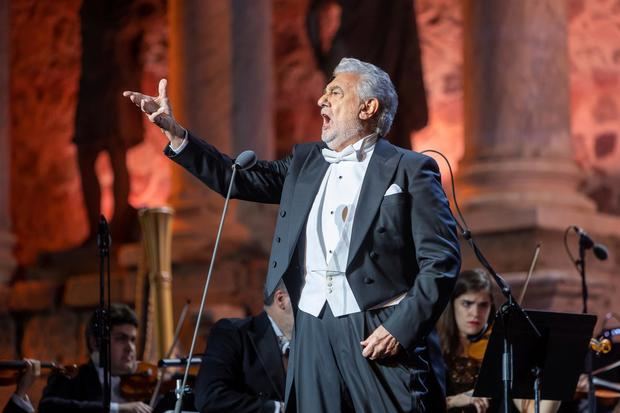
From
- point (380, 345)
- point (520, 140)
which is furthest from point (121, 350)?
point (520, 140)

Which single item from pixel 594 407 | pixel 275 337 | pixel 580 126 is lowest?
pixel 594 407

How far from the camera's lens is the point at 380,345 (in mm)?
4023

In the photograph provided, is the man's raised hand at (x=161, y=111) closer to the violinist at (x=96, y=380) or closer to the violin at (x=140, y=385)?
the violinist at (x=96, y=380)

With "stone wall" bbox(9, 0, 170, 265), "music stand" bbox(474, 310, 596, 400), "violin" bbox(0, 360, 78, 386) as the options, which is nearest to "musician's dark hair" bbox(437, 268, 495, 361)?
"music stand" bbox(474, 310, 596, 400)

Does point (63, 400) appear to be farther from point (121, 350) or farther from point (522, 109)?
point (522, 109)

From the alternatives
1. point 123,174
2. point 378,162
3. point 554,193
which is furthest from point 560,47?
point 378,162

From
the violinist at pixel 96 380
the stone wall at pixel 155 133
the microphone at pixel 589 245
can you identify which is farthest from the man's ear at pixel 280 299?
the stone wall at pixel 155 133

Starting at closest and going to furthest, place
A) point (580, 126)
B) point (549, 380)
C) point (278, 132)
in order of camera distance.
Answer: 1. point (549, 380)
2. point (580, 126)
3. point (278, 132)

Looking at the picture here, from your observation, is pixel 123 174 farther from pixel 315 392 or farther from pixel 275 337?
pixel 315 392

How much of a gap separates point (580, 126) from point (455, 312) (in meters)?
5.23

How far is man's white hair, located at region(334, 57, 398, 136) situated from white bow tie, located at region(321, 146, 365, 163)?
115mm

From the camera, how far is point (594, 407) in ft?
20.1

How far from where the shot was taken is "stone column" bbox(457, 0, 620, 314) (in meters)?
8.73

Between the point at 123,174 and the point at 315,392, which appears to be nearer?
the point at 315,392
